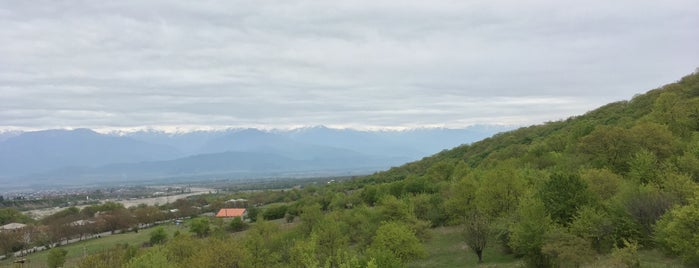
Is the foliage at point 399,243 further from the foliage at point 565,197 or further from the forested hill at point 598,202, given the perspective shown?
the foliage at point 565,197

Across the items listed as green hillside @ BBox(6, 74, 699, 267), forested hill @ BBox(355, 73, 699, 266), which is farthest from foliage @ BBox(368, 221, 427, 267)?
forested hill @ BBox(355, 73, 699, 266)

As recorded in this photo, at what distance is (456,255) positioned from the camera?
44406 millimetres

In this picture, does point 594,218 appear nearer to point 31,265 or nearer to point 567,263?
point 567,263

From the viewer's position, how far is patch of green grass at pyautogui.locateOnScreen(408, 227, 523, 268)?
3859cm

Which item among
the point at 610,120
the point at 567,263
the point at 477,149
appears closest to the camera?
the point at 567,263

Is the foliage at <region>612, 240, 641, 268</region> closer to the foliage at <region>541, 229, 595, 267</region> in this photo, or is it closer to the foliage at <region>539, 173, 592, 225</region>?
the foliage at <region>541, 229, 595, 267</region>

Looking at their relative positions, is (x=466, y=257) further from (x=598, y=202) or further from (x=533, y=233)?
(x=598, y=202)

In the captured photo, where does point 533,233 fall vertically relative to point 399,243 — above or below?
above

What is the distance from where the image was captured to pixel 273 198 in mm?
151625

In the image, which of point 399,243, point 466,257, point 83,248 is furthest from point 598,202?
point 83,248

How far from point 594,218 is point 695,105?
43047 millimetres

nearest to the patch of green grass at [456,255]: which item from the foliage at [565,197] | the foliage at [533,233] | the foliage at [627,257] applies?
the foliage at [533,233]

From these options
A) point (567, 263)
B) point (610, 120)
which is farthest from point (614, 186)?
point (610, 120)

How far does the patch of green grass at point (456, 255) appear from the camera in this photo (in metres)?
Answer: 38.6
